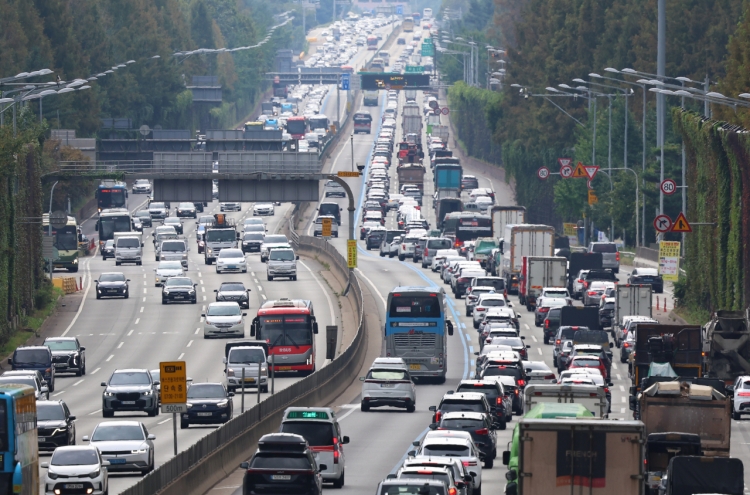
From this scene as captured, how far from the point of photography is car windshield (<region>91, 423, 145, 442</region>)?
37.7m

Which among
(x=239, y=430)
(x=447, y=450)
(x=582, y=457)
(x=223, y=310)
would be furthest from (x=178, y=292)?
→ (x=582, y=457)

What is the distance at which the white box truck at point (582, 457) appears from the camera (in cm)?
2556

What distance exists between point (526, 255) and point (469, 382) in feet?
129

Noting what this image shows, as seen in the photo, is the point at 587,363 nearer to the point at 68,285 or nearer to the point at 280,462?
the point at 280,462

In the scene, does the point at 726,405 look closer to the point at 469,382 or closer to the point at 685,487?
the point at 685,487

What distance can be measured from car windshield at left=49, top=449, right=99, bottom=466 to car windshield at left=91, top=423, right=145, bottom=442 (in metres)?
3.85

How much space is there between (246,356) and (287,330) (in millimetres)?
5822

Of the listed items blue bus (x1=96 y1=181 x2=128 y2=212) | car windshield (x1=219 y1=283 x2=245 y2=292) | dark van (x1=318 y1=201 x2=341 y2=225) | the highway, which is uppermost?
blue bus (x1=96 y1=181 x2=128 y2=212)

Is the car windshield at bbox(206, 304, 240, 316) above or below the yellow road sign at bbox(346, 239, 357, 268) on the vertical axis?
below

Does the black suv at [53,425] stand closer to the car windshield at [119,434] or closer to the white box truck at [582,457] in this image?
the car windshield at [119,434]

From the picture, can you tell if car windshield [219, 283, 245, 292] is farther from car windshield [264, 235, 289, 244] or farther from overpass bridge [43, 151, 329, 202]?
car windshield [264, 235, 289, 244]

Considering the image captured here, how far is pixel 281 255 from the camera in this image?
96688 mm

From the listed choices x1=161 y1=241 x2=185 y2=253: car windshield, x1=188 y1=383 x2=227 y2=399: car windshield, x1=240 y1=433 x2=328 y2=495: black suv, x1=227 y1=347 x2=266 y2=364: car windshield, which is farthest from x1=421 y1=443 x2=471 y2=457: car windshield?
x1=161 y1=241 x2=185 y2=253: car windshield

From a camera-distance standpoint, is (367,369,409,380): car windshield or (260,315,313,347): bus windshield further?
(260,315,313,347): bus windshield
